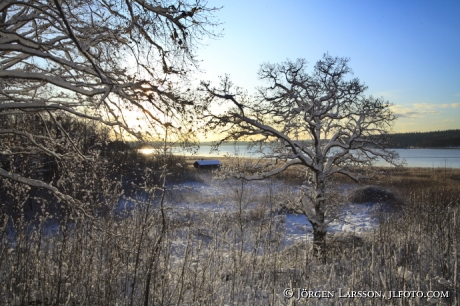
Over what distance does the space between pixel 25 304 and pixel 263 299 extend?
10.3 ft

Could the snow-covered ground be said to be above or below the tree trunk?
below

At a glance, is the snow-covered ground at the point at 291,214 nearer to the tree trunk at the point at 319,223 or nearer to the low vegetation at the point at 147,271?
the tree trunk at the point at 319,223

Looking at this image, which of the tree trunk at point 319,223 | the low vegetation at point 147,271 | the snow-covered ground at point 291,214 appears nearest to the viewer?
the low vegetation at point 147,271

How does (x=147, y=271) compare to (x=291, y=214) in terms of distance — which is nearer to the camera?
(x=147, y=271)

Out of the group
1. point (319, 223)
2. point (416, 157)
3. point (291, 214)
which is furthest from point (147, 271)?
point (416, 157)

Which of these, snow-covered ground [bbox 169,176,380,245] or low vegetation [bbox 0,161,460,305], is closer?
low vegetation [bbox 0,161,460,305]

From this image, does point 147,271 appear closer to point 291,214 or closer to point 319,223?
point 319,223

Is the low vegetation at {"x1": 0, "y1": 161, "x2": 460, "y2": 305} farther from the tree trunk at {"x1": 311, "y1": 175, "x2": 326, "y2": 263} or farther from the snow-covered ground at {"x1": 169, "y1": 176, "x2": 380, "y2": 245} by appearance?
the snow-covered ground at {"x1": 169, "y1": 176, "x2": 380, "y2": 245}

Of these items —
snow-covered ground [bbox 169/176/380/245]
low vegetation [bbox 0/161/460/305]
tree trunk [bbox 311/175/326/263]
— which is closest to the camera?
low vegetation [bbox 0/161/460/305]

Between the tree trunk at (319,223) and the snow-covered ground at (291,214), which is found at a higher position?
the tree trunk at (319,223)

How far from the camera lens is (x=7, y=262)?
442cm

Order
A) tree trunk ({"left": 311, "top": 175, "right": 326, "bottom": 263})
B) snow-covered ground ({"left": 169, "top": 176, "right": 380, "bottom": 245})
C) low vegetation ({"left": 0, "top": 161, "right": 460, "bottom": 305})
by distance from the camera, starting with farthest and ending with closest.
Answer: snow-covered ground ({"left": 169, "top": 176, "right": 380, "bottom": 245}) → tree trunk ({"left": 311, "top": 175, "right": 326, "bottom": 263}) → low vegetation ({"left": 0, "top": 161, "right": 460, "bottom": 305})

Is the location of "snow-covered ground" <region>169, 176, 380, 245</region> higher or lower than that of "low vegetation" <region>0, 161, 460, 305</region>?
lower

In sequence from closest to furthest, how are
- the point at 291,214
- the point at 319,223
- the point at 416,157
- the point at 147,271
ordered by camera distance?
the point at 147,271 < the point at 319,223 < the point at 291,214 < the point at 416,157
